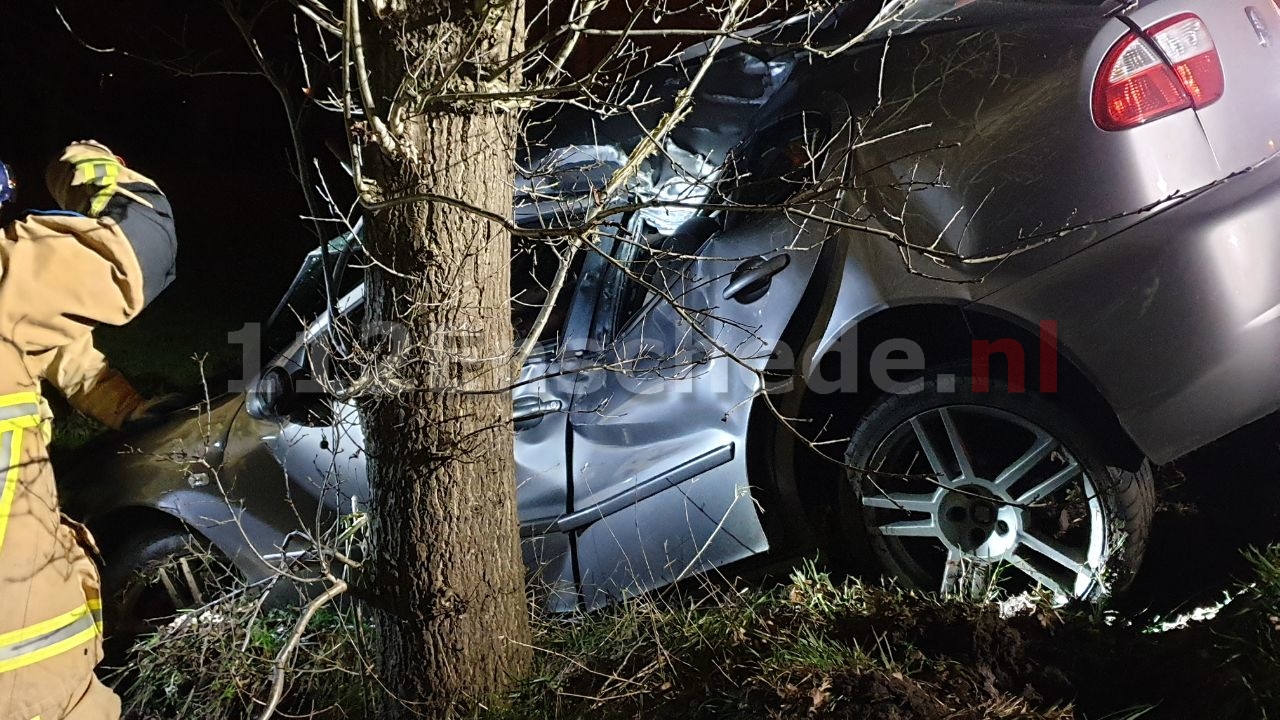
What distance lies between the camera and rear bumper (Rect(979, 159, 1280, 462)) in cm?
228

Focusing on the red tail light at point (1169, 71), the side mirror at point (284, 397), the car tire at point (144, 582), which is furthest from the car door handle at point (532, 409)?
the red tail light at point (1169, 71)

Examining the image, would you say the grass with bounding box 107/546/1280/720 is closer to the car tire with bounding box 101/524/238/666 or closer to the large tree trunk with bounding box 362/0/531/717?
the large tree trunk with bounding box 362/0/531/717

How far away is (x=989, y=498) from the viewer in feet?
8.20

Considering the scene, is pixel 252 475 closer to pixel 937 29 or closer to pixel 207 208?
pixel 937 29

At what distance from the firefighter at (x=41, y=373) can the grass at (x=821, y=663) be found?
444mm

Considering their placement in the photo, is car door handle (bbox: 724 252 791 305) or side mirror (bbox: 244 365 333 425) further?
side mirror (bbox: 244 365 333 425)

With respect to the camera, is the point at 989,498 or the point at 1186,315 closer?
the point at 1186,315

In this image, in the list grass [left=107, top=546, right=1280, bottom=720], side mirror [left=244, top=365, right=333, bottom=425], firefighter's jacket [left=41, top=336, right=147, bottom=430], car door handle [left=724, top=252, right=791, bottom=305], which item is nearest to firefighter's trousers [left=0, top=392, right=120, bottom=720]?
firefighter's jacket [left=41, top=336, right=147, bottom=430]

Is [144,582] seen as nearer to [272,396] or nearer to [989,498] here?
[272,396]

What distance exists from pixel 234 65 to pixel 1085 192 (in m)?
7.94

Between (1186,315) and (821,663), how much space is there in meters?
1.26

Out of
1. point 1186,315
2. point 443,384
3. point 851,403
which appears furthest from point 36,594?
point 1186,315

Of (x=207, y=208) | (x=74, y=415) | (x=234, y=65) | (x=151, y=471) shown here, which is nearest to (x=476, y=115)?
(x=151, y=471)

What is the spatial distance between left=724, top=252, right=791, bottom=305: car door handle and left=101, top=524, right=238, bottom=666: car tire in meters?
2.06
